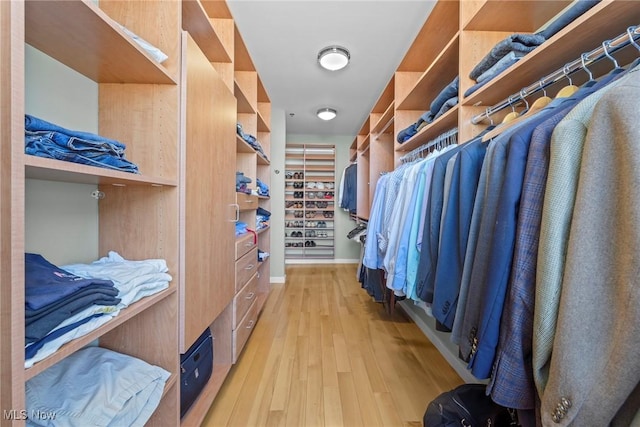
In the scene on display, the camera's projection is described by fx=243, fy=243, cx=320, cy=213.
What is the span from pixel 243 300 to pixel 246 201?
2.43 ft

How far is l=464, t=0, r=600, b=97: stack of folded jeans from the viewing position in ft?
2.58

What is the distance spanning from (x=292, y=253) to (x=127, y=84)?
13.5 ft

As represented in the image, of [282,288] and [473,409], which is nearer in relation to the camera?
[473,409]

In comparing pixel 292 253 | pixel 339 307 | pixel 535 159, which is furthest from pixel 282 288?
pixel 535 159

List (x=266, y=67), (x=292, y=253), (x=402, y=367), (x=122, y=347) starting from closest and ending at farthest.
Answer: (x=122, y=347) < (x=402, y=367) < (x=266, y=67) < (x=292, y=253)

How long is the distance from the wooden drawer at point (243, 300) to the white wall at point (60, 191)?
0.84 meters

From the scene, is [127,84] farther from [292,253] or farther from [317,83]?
[292,253]

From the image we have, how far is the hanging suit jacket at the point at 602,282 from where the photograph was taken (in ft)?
1.29

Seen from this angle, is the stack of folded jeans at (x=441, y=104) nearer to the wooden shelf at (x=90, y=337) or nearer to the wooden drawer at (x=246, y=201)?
the wooden drawer at (x=246, y=201)

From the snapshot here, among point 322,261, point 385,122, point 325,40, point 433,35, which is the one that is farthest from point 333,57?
point 322,261

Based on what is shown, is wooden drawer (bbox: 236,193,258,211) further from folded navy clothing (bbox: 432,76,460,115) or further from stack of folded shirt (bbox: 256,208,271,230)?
folded navy clothing (bbox: 432,76,460,115)

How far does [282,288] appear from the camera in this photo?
3213 mm

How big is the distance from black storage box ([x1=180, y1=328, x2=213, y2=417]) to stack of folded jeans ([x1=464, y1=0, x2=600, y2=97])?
6.12 ft

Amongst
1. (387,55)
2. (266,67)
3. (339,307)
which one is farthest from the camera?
(339,307)
